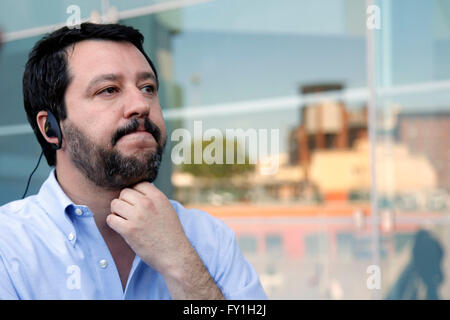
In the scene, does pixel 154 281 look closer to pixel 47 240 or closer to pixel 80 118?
pixel 47 240

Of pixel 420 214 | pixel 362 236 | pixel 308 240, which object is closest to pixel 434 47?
pixel 420 214

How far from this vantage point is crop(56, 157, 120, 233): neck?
44.5 inches

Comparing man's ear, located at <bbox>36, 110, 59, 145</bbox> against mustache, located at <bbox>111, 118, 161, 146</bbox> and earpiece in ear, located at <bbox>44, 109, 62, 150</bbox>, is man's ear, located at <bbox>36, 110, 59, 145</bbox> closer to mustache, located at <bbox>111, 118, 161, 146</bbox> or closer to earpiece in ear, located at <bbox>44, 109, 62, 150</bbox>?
earpiece in ear, located at <bbox>44, 109, 62, 150</bbox>

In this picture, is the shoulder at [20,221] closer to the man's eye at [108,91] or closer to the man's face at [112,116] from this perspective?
the man's face at [112,116]

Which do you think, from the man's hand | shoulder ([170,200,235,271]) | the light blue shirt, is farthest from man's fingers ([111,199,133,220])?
shoulder ([170,200,235,271])

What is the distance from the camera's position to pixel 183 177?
3598 millimetres

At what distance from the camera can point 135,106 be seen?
3.40ft

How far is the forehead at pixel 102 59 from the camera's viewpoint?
1.09 metres

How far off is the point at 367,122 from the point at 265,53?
90cm

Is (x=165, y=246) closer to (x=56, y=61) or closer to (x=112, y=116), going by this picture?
(x=112, y=116)

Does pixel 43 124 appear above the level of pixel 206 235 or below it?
above

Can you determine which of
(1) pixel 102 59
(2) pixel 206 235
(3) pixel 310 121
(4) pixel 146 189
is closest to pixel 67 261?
(4) pixel 146 189

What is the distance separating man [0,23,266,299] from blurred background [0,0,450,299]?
2038 mm

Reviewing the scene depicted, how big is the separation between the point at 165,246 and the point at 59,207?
294 mm
